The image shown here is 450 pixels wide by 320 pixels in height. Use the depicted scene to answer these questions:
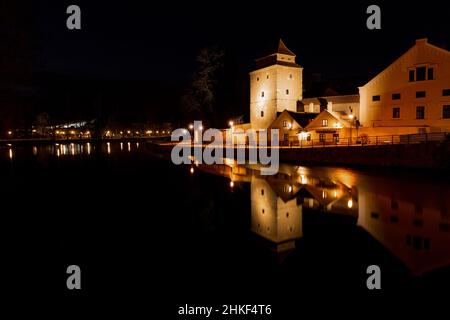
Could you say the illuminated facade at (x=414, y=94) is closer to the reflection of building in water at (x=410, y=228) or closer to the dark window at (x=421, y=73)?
the dark window at (x=421, y=73)

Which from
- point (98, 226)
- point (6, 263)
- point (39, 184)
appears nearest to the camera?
point (6, 263)

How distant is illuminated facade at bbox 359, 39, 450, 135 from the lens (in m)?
26.2

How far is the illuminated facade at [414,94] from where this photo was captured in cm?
2616

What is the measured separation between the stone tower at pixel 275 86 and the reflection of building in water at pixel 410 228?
29180 mm

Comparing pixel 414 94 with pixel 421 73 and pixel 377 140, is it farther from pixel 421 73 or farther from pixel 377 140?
pixel 377 140

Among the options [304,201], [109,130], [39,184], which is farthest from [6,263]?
[109,130]

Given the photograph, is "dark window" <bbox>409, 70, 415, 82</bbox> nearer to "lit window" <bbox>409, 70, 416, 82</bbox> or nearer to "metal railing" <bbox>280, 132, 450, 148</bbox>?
"lit window" <bbox>409, 70, 416, 82</bbox>

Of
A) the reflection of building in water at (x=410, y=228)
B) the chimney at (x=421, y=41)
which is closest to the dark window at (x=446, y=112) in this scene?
the chimney at (x=421, y=41)

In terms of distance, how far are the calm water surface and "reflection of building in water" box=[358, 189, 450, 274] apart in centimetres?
3

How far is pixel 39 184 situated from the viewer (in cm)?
1955
